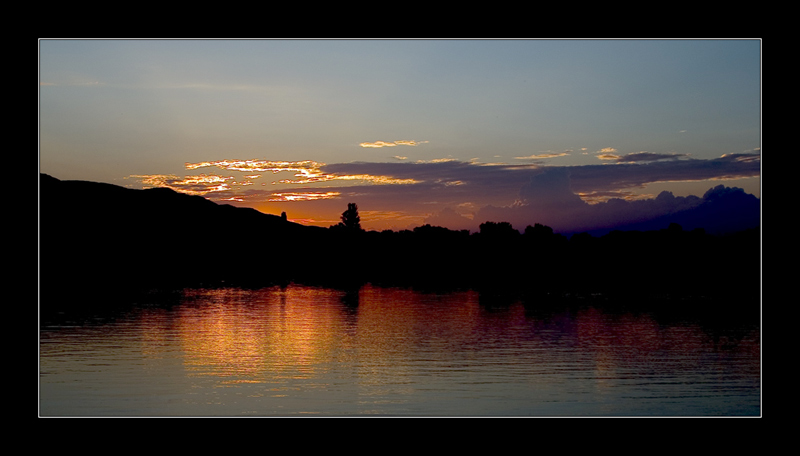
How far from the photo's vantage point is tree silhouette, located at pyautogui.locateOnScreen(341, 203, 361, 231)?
128 m

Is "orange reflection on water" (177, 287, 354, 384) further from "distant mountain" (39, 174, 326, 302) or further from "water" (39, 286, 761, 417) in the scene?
"distant mountain" (39, 174, 326, 302)

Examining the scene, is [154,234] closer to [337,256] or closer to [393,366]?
[337,256]

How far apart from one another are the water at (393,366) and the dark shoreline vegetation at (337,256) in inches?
751

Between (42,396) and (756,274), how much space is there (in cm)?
7418

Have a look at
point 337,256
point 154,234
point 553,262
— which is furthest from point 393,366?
point 154,234

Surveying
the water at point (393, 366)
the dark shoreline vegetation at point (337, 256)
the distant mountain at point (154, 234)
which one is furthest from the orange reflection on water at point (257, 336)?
the distant mountain at point (154, 234)

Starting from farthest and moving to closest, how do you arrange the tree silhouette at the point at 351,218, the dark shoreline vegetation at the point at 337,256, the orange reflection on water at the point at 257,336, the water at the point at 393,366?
the tree silhouette at the point at 351,218 < the dark shoreline vegetation at the point at 337,256 < the orange reflection on water at the point at 257,336 < the water at the point at 393,366

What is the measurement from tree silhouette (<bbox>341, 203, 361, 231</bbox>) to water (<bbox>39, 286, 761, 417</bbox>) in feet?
298

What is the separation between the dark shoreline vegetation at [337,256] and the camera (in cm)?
6556

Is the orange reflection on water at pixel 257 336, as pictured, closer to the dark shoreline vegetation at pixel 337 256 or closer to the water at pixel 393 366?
the water at pixel 393 366
